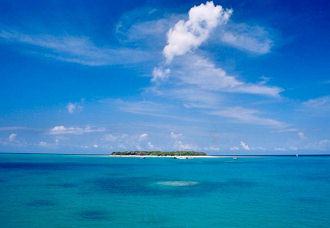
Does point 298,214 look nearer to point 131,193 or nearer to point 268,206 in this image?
A: point 268,206

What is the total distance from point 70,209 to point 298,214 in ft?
79.9

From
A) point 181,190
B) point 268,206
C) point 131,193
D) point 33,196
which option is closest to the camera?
point 268,206

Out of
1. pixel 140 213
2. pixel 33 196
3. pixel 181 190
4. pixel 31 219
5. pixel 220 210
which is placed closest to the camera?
pixel 31 219

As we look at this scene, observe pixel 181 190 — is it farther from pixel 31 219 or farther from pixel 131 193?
pixel 31 219

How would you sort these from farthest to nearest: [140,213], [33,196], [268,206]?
1. [33,196]
2. [268,206]
3. [140,213]

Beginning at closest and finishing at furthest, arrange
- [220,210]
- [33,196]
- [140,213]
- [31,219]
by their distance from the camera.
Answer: [31,219] → [140,213] → [220,210] → [33,196]

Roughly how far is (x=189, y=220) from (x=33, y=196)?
2223 cm

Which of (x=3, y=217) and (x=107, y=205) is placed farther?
(x=107, y=205)

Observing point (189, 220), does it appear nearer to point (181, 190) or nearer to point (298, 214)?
point (298, 214)

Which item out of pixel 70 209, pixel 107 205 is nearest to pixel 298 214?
pixel 107 205

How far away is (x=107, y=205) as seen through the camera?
3000 cm

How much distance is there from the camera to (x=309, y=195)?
125 ft

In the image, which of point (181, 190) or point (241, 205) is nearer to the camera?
point (241, 205)

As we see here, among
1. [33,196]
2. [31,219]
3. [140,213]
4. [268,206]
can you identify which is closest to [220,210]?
[268,206]
